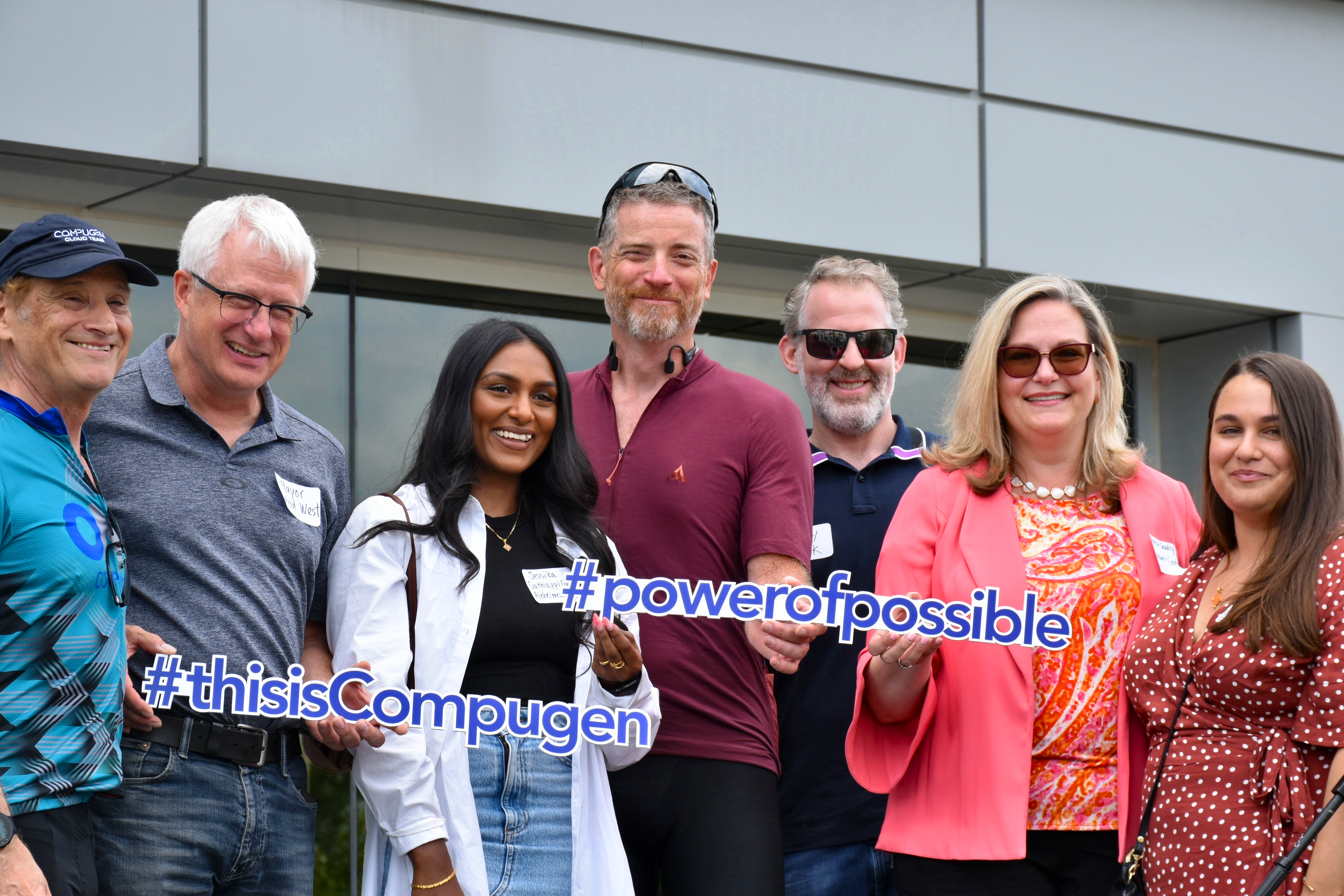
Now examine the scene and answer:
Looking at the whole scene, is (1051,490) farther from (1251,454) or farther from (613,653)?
(613,653)

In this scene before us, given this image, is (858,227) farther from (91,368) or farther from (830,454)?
(91,368)

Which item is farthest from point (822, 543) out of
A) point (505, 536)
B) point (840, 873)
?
point (505, 536)

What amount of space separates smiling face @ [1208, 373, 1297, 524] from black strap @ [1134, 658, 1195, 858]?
15.9 inches

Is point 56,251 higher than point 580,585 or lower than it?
higher

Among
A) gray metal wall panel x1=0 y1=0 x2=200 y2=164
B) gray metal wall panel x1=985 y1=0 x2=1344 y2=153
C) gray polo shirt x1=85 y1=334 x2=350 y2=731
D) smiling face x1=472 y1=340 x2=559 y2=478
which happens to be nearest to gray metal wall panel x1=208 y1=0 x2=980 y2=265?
gray metal wall panel x1=0 y1=0 x2=200 y2=164

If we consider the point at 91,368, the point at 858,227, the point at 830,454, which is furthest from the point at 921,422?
the point at 91,368

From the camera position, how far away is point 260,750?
2912mm

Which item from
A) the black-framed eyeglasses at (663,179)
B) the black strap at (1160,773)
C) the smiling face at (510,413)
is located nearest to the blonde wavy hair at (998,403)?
the black strap at (1160,773)

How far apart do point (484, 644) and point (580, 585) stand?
0.25 metres

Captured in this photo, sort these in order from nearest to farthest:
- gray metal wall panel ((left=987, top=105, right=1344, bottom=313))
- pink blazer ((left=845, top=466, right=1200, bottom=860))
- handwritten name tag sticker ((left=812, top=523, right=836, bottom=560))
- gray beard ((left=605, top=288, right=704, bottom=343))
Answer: pink blazer ((left=845, top=466, right=1200, bottom=860)) → gray beard ((left=605, top=288, right=704, bottom=343)) → handwritten name tag sticker ((left=812, top=523, right=836, bottom=560)) → gray metal wall panel ((left=987, top=105, right=1344, bottom=313))

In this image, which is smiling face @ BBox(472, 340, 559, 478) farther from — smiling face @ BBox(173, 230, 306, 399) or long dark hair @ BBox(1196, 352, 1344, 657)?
long dark hair @ BBox(1196, 352, 1344, 657)

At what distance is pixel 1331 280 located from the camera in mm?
6918

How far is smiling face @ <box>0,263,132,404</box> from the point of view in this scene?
8.68 feet

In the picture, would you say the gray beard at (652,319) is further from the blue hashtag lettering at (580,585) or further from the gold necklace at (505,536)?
the blue hashtag lettering at (580,585)
